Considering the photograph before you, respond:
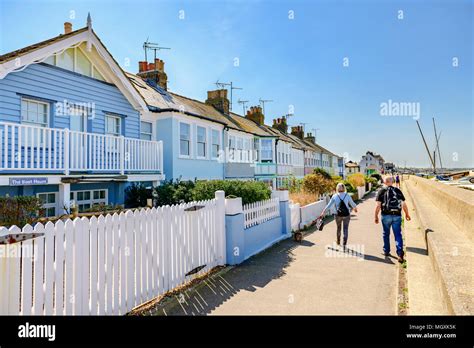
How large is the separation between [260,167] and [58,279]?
64.2 ft

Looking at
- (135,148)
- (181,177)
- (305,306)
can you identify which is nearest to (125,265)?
(305,306)

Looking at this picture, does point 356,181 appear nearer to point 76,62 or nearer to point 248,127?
point 248,127

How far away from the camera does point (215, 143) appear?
16969mm

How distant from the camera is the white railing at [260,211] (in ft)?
25.3

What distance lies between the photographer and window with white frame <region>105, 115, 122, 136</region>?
11.6 meters

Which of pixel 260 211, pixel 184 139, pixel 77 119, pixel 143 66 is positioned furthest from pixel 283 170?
pixel 77 119

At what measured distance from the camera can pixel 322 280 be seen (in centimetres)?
570

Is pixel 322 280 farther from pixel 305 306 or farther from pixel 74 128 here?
pixel 74 128

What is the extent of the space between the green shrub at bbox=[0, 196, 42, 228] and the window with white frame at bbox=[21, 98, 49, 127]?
284cm

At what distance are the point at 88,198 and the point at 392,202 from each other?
9.74 meters

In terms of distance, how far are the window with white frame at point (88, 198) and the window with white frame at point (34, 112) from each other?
2480 millimetres

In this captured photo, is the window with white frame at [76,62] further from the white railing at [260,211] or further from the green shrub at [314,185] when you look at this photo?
the green shrub at [314,185]

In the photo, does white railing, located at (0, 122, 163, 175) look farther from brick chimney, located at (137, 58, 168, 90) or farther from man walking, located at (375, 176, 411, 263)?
man walking, located at (375, 176, 411, 263)

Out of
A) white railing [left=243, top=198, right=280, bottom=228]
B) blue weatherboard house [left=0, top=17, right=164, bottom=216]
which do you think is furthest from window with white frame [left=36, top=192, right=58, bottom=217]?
white railing [left=243, top=198, right=280, bottom=228]
